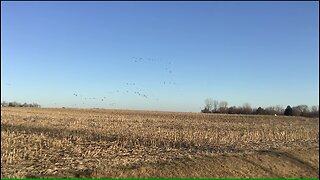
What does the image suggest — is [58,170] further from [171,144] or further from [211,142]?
[211,142]

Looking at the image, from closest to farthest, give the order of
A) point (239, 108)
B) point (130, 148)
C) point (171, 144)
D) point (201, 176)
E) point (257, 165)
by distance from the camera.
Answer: point (201, 176) < point (257, 165) < point (130, 148) < point (171, 144) < point (239, 108)

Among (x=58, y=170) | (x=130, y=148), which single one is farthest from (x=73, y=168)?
(x=130, y=148)

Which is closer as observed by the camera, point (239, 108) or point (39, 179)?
point (39, 179)

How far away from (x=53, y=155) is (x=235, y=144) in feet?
39.1

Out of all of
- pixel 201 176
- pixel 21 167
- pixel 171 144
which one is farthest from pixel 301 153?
pixel 21 167

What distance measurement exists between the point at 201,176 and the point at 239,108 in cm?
13551

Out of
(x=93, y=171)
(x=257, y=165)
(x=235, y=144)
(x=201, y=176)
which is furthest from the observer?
(x=235, y=144)

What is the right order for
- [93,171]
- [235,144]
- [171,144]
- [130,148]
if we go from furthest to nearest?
1. [235,144]
2. [171,144]
3. [130,148]
4. [93,171]

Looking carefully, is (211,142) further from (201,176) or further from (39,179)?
(39,179)

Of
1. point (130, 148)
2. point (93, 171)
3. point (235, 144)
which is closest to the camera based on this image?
point (93, 171)

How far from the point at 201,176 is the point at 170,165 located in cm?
130

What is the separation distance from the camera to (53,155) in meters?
17.3

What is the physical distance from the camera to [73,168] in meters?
14.1

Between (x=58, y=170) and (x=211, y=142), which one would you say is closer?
(x=58, y=170)
